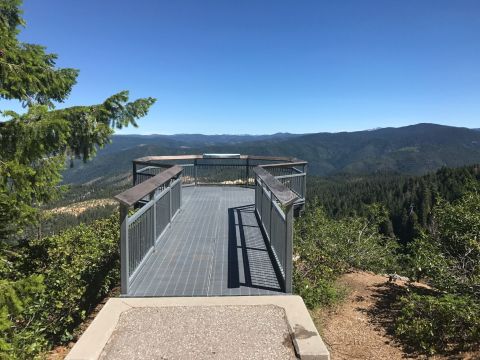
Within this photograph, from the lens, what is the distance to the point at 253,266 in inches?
223

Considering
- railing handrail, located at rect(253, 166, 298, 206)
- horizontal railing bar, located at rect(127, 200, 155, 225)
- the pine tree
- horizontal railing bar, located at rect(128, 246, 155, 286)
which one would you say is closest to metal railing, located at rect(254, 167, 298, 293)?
railing handrail, located at rect(253, 166, 298, 206)

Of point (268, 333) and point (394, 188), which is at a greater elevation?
point (268, 333)

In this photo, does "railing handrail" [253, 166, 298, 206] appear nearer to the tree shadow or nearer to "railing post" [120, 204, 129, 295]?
"railing post" [120, 204, 129, 295]

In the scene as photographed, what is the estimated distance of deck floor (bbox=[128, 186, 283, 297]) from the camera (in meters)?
4.82

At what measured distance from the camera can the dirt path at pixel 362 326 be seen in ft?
15.6

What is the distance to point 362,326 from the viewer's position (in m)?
5.61

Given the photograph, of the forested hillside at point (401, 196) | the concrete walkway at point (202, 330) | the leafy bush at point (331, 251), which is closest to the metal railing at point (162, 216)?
the concrete walkway at point (202, 330)

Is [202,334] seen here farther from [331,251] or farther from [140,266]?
[331,251]

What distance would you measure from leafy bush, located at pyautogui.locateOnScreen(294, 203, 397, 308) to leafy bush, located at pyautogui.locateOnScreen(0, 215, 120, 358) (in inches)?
120

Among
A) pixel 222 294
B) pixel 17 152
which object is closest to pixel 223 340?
pixel 222 294

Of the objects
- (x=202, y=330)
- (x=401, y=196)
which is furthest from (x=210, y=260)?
(x=401, y=196)

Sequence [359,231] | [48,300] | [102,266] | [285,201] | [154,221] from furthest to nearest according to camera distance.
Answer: [359,231], [154,221], [102,266], [285,201], [48,300]

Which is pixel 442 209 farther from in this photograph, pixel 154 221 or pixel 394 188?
pixel 394 188

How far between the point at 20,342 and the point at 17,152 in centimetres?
219
